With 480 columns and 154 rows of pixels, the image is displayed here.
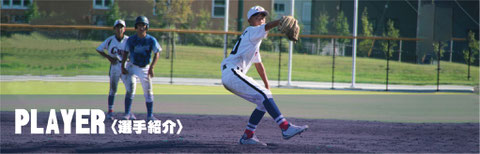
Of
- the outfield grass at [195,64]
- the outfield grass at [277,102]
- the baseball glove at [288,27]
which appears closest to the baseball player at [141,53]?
the outfield grass at [277,102]

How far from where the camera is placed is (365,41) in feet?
112

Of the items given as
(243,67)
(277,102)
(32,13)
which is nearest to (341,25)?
(32,13)

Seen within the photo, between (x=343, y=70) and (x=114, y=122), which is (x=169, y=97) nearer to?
(x=114, y=122)

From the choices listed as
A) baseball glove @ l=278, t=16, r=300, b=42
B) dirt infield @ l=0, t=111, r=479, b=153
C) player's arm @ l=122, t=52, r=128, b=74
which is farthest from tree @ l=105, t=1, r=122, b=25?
baseball glove @ l=278, t=16, r=300, b=42

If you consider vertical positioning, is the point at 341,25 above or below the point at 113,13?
below

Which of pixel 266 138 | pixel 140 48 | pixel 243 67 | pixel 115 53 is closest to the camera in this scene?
pixel 243 67

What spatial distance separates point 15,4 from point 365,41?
21309 mm

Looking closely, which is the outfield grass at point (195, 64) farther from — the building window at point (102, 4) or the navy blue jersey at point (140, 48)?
the navy blue jersey at point (140, 48)


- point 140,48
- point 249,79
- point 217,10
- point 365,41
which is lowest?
point 249,79

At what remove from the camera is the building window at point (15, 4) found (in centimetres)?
3189

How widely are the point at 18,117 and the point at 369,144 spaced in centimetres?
659

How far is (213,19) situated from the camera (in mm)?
36656

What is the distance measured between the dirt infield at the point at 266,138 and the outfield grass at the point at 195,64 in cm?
1446

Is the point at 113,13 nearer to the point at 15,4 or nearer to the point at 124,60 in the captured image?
the point at 15,4
